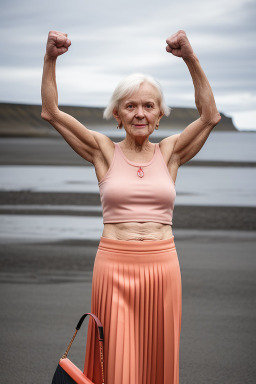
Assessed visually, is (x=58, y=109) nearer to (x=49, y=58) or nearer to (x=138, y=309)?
(x=49, y=58)

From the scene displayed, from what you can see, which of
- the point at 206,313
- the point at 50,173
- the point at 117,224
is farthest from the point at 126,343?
the point at 50,173

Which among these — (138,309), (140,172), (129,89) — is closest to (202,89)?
(129,89)

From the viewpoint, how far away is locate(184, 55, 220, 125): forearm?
10.2ft

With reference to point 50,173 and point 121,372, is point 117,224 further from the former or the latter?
point 50,173

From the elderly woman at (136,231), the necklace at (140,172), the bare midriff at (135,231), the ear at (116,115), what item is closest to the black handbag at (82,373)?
the elderly woman at (136,231)

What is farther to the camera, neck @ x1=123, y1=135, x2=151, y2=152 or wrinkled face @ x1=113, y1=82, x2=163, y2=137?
neck @ x1=123, y1=135, x2=151, y2=152

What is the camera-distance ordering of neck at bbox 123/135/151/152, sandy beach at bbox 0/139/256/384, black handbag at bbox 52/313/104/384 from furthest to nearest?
sandy beach at bbox 0/139/256/384 < neck at bbox 123/135/151/152 < black handbag at bbox 52/313/104/384

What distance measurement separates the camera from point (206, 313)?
6.30 m

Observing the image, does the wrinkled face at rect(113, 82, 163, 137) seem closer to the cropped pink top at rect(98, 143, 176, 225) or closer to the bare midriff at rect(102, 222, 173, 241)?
the cropped pink top at rect(98, 143, 176, 225)

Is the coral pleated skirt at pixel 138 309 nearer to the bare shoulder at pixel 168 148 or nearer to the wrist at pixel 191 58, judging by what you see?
the bare shoulder at pixel 168 148

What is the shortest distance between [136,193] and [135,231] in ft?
0.57

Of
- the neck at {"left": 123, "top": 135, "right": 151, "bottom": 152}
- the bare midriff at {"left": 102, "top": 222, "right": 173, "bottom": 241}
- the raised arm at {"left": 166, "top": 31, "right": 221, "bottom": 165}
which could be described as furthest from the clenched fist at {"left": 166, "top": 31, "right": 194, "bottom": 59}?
the bare midriff at {"left": 102, "top": 222, "right": 173, "bottom": 241}

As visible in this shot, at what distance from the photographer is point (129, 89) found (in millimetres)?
3082

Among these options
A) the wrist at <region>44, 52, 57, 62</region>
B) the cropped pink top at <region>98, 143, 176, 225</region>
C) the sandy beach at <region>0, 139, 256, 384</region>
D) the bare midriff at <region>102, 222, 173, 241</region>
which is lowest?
the sandy beach at <region>0, 139, 256, 384</region>
